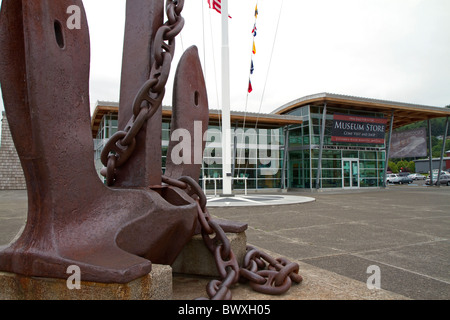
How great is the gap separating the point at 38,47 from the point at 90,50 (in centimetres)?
31

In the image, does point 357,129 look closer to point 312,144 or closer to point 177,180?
point 312,144

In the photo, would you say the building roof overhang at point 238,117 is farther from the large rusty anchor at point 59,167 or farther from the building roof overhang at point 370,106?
the large rusty anchor at point 59,167

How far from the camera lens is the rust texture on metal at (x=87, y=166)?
1593mm

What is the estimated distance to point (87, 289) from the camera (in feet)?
4.90

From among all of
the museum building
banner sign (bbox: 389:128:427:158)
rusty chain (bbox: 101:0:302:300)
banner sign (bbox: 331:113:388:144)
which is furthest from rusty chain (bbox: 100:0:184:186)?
banner sign (bbox: 389:128:427:158)

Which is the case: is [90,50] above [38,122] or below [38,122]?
above

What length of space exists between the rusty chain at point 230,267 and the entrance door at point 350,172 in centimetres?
2205

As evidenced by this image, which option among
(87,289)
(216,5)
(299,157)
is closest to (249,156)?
(299,157)

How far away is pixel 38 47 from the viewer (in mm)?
1581

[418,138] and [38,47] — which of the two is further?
[418,138]

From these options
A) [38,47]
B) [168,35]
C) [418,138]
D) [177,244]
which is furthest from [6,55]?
[418,138]

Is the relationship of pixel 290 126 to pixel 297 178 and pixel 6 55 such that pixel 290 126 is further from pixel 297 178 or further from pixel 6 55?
pixel 6 55

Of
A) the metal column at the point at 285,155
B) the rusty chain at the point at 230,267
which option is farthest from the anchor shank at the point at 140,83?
the metal column at the point at 285,155

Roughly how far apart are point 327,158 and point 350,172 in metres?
2.21
